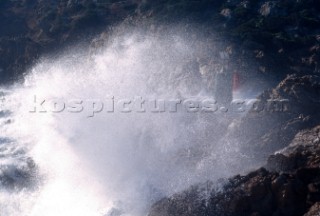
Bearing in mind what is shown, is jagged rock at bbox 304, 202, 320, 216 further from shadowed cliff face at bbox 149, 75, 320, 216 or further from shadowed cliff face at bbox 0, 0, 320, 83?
shadowed cliff face at bbox 0, 0, 320, 83

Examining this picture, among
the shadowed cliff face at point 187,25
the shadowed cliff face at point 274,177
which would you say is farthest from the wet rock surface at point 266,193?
the shadowed cliff face at point 187,25

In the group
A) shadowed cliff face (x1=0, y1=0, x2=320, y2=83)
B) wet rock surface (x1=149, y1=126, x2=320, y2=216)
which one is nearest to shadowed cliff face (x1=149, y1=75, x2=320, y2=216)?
wet rock surface (x1=149, y1=126, x2=320, y2=216)

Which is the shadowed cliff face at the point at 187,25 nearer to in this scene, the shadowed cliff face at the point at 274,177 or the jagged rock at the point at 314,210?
the shadowed cliff face at the point at 274,177

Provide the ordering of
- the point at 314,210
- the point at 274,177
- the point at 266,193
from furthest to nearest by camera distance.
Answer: the point at 274,177, the point at 266,193, the point at 314,210

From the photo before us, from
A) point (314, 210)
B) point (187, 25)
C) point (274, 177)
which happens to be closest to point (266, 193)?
point (274, 177)

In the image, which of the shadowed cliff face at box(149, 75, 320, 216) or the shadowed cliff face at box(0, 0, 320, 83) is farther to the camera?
the shadowed cliff face at box(0, 0, 320, 83)

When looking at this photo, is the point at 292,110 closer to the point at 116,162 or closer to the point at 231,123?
the point at 231,123

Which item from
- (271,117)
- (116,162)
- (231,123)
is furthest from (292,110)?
(116,162)

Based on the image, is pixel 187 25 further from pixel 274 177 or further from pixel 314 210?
pixel 314 210
